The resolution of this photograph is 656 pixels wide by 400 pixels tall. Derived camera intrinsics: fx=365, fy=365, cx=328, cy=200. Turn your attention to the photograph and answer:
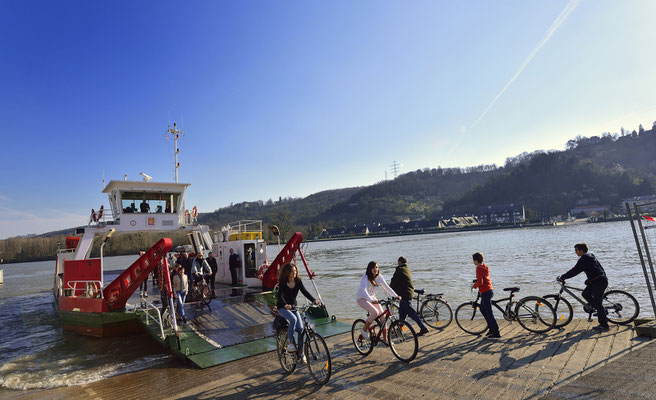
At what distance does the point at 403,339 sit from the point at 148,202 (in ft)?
45.3

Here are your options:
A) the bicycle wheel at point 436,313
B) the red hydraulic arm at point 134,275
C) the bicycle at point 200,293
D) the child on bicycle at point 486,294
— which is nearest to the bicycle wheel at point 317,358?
the child on bicycle at point 486,294

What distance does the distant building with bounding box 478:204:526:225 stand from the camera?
173 metres

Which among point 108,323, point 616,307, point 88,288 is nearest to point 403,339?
point 616,307

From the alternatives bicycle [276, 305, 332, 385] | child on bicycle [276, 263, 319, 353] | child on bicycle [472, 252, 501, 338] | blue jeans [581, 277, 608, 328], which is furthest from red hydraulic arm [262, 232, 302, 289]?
blue jeans [581, 277, 608, 328]

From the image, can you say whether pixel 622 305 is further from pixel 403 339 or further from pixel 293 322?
pixel 293 322

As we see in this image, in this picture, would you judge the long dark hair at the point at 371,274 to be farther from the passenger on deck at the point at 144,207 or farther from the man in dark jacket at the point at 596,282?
the passenger on deck at the point at 144,207

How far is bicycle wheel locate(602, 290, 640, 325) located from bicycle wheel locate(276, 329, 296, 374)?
6567 millimetres

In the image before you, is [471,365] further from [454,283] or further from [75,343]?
[454,283]

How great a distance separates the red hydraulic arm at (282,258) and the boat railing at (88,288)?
5385 millimetres

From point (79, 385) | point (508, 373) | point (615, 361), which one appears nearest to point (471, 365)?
point (508, 373)

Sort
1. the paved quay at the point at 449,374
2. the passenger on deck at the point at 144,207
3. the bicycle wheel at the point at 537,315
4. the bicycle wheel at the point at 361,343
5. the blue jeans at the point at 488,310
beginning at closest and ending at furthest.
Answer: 1. the paved quay at the point at 449,374
2. the bicycle wheel at the point at 361,343
3. the blue jeans at the point at 488,310
4. the bicycle wheel at the point at 537,315
5. the passenger on deck at the point at 144,207

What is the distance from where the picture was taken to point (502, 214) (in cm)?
18112

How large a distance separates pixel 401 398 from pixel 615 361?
3.56 meters

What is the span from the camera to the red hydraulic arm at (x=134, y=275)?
945 centimetres
